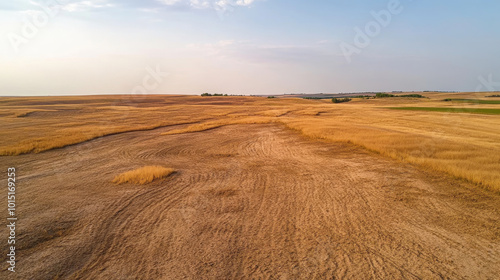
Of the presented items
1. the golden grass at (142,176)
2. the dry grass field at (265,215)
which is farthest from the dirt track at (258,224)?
the golden grass at (142,176)

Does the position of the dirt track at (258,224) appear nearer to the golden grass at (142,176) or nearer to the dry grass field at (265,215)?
the dry grass field at (265,215)

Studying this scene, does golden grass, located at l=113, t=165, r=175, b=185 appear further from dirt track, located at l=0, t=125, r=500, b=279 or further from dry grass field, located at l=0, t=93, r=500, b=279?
dirt track, located at l=0, t=125, r=500, b=279

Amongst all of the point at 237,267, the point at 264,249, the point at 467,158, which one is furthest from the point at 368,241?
the point at 467,158

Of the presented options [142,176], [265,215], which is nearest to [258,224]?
[265,215]

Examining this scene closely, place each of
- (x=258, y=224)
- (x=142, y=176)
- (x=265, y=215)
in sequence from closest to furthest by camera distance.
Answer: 1. (x=258, y=224)
2. (x=265, y=215)
3. (x=142, y=176)

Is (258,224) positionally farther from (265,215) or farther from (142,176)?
(142,176)

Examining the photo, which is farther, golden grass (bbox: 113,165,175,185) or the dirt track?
golden grass (bbox: 113,165,175,185)

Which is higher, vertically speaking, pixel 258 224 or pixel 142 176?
pixel 142 176

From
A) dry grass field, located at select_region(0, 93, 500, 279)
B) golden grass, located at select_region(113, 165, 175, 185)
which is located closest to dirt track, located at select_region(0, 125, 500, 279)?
dry grass field, located at select_region(0, 93, 500, 279)

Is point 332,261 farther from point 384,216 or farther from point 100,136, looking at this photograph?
point 100,136
